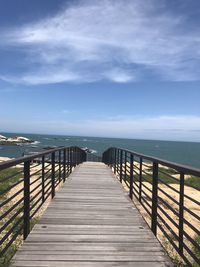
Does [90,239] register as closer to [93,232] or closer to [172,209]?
[93,232]

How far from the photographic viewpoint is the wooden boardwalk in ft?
15.4

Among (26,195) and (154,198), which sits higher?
(26,195)

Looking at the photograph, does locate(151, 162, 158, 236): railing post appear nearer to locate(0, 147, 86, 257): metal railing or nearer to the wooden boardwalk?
the wooden boardwalk

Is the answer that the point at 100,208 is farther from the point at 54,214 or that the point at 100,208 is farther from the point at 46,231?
the point at 46,231

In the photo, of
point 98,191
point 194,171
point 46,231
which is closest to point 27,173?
point 46,231

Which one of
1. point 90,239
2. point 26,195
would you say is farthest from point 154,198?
point 26,195

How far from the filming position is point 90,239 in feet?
18.5

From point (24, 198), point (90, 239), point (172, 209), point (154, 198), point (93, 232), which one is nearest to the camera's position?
point (172, 209)

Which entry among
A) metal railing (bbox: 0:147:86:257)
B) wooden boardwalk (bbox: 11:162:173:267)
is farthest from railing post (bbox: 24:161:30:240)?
wooden boardwalk (bbox: 11:162:173:267)

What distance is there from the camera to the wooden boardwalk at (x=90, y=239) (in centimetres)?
468

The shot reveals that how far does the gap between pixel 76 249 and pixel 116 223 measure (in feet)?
5.73

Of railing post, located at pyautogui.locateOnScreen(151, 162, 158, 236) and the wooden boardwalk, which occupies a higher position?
railing post, located at pyautogui.locateOnScreen(151, 162, 158, 236)

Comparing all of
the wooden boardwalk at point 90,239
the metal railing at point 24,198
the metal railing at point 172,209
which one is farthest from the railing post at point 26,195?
the metal railing at point 172,209

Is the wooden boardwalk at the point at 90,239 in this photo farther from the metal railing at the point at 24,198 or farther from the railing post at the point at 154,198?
the metal railing at the point at 24,198
